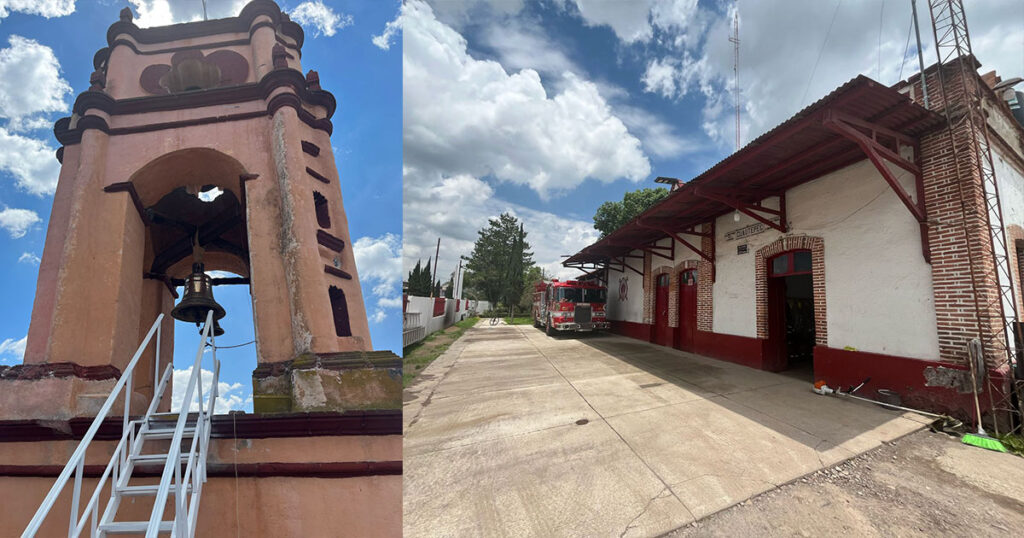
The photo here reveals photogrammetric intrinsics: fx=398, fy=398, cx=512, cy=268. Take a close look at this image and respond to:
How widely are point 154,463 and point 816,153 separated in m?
9.22

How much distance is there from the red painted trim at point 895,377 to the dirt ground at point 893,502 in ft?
3.64

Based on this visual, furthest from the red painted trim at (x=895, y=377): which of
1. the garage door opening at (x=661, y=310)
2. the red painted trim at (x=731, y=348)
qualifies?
the garage door opening at (x=661, y=310)

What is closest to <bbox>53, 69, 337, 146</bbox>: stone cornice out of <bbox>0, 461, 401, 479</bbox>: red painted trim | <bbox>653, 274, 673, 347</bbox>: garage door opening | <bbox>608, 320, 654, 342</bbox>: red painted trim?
<bbox>0, 461, 401, 479</bbox>: red painted trim

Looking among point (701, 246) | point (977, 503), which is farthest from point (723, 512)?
point (701, 246)

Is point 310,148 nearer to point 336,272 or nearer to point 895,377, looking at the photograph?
point 336,272

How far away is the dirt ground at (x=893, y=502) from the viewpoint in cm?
287

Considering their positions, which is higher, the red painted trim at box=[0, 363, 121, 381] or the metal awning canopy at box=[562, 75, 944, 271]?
the metal awning canopy at box=[562, 75, 944, 271]

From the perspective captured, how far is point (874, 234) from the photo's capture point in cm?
621

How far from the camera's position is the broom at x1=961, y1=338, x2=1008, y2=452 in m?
4.26

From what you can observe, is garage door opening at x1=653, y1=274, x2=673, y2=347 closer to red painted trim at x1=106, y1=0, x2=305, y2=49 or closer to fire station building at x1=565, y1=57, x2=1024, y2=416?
fire station building at x1=565, y1=57, x2=1024, y2=416

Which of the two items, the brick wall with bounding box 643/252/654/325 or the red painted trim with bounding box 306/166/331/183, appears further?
the brick wall with bounding box 643/252/654/325

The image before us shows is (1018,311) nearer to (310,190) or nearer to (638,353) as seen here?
(638,353)

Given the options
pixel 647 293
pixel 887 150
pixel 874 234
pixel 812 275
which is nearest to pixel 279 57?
pixel 887 150

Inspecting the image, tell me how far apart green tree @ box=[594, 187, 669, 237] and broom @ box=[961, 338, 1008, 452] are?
23634mm
